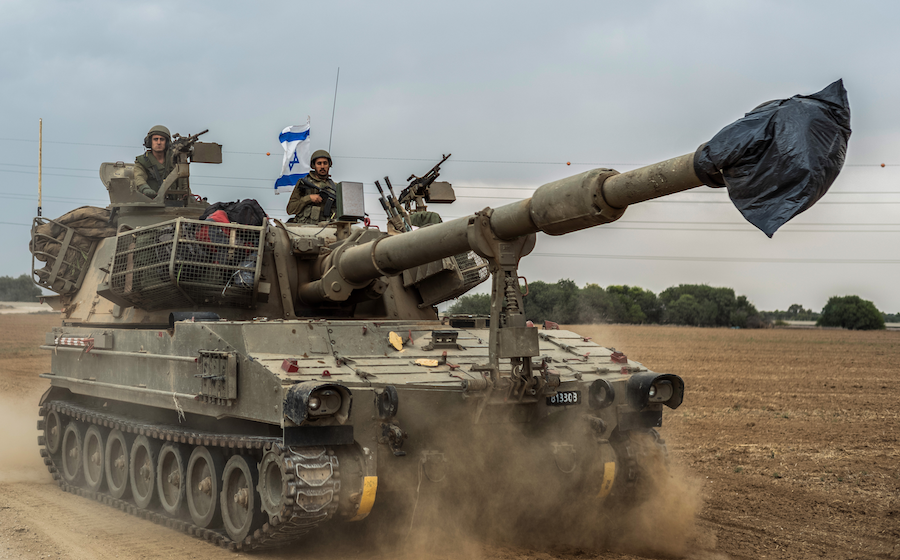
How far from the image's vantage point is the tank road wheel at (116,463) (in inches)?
430

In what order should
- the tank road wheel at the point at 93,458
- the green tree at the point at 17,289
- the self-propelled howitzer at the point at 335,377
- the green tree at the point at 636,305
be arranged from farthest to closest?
the green tree at the point at 17,289 → the green tree at the point at 636,305 → the tank road wheel at the point at 93,458 → the self-propelled howitzer at the point at 335,377

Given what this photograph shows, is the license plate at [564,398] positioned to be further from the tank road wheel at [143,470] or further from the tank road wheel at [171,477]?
the tank road wheel at [143,470]

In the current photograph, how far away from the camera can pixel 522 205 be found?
7.15 metres

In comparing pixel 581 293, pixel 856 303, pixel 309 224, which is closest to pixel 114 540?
pixel 309 224

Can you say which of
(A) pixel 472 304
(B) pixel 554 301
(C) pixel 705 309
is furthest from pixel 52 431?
(C) pixel 705 309

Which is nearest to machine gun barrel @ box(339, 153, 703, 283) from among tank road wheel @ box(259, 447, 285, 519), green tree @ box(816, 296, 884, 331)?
tank road wheel @ box(259, 447, 285, 519)

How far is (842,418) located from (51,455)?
13.0 m

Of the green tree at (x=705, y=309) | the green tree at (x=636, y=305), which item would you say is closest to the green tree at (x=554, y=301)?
the green tree at (x=636, y=305)

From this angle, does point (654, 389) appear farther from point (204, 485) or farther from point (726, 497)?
point (204, 485)

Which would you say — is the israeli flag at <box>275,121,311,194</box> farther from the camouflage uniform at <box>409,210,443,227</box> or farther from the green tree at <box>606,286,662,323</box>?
the green tree at <box>606,286,662,323</box>

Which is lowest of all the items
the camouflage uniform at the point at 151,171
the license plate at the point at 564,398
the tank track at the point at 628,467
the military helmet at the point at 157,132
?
the tank track at the point at 628,467

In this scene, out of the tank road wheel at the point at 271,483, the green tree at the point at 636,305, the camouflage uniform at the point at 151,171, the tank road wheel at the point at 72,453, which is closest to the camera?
the tank road wheel at the point at 271,483

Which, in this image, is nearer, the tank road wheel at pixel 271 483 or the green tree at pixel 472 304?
the tank road wheel at pixel 271 483

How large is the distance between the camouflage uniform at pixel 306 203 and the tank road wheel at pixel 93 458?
11.9ft
